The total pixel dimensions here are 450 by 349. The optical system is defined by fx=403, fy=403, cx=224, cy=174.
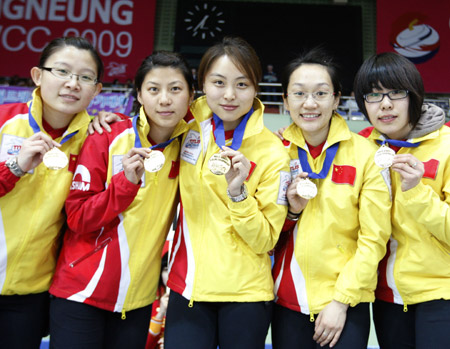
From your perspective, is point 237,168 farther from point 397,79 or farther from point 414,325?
point 414,325

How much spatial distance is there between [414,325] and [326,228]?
2.32 feet

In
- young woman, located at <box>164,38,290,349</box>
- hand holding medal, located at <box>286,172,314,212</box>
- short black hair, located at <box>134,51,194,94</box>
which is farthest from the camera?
short black hair, located at <box>134,51,194,94</box>

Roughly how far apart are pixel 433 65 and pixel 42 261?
1356 cm

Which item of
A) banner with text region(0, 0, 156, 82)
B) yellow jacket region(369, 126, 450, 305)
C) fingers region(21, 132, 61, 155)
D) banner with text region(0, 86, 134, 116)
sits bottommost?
yellow jacket region(369, 126, 450, 305)

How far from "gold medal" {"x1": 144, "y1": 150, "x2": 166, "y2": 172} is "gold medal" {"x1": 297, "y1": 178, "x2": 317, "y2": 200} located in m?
0.69

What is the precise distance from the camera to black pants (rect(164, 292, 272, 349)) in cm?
195

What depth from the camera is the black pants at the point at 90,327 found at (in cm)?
200

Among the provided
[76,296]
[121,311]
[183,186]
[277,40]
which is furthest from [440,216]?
[277,40]

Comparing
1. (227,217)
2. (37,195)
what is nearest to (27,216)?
(37,195)

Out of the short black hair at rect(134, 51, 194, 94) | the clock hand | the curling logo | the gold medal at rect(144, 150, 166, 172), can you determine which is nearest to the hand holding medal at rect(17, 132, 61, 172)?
the gold medal at rect(144, 150, 166, 172)

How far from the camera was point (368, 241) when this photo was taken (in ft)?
6.68

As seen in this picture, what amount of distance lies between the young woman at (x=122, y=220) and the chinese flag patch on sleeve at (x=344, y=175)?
2.84 ft

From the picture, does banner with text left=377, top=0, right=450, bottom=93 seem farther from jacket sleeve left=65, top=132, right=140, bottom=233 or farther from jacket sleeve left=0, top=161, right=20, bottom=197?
jacket sleeve left=0, top=161, right=20, bottom=197

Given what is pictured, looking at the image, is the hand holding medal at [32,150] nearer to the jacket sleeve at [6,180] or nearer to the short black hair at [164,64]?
the jacket sleeve at [6,180]
